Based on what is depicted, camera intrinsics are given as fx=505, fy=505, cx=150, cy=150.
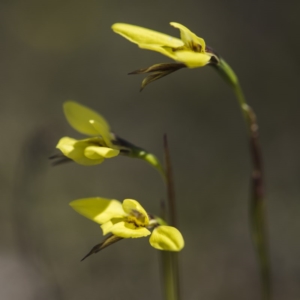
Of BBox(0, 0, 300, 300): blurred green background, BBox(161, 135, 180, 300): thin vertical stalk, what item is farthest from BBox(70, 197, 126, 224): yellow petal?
BBox(0, 0, 300, 300): blurred green background

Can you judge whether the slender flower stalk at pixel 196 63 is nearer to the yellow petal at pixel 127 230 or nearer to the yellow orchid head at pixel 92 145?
the yellow orchid head at pixel 92 145

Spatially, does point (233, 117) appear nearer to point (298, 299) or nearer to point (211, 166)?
point (211, 166)

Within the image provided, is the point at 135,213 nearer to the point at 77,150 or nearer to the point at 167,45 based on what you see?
the point at 77,150

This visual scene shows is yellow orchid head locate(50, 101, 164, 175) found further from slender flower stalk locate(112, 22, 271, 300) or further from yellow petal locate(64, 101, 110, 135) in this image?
slender flower stalk locate(112, 22, 271, 300)

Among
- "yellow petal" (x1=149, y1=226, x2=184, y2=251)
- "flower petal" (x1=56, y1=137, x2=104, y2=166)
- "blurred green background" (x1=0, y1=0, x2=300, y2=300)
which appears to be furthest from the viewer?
"blurred green background" (x1=0, y1=0, x2=300, y2=300)

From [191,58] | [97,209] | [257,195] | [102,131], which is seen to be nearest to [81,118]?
[102,131]

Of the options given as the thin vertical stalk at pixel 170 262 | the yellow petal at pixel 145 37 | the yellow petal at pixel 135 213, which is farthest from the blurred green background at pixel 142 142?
the yellow petal at pixel 145 37
